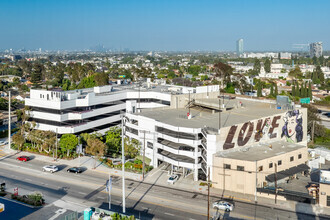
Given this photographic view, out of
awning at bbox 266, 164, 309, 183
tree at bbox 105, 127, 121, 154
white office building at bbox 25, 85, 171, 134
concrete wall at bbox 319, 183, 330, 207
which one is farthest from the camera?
white office building at bbox 25, 85, 171, 134

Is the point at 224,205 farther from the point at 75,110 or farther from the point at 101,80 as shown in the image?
the point at 101,80

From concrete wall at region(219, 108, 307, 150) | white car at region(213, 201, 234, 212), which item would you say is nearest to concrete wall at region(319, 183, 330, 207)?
white car at region(213, 201, 234, 212)

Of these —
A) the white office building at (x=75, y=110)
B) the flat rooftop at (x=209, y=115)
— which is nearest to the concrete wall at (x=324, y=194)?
the flat rooftop at (x=209, y=115)

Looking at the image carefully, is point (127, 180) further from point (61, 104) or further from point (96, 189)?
point (61, 104)

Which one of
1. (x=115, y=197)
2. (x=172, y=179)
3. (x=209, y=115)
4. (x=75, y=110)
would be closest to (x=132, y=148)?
(x=172, y=179)

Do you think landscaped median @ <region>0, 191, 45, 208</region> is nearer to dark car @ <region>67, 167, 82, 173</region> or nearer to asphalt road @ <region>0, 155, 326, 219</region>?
asphalt road @ <region>0, 155, 326, 219</region>

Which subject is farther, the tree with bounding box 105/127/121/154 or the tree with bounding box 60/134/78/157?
the tree with bounding box 105/127/121/154

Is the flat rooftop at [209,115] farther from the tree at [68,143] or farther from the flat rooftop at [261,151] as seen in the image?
the tree at [68,143]
